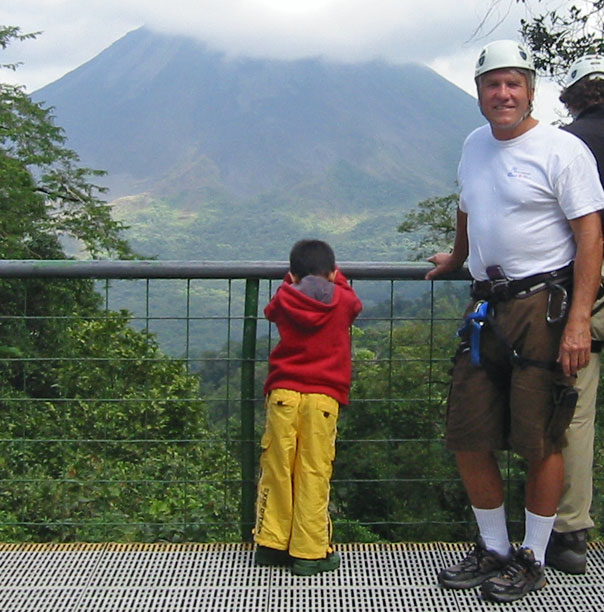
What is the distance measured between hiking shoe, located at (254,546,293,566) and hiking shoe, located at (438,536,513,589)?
0.57m

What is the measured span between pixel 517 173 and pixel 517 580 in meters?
1.40

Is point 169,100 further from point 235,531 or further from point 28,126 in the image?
point 235,531

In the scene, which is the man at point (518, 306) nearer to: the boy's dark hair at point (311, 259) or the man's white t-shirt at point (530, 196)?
the man's white t-shirt at point (530, 196)

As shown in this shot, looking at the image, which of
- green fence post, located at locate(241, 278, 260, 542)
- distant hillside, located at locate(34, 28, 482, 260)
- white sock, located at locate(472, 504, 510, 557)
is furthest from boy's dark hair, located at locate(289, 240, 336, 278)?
distant hillside, located at locate(34, 28, 482, 260)

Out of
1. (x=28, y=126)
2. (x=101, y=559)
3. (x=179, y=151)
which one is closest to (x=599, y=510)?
(x=101, y=559)

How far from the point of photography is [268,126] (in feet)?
374

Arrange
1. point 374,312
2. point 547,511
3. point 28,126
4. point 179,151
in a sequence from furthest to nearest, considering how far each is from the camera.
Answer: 1. point 179,151
2. point 28,126
3. point 374,312
4. point 547,511

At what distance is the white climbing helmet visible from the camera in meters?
2.97

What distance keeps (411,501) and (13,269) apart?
8.86 feet

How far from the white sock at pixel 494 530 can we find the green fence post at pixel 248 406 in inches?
37.8

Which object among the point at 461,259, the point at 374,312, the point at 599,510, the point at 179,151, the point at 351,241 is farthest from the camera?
the point at 179,151

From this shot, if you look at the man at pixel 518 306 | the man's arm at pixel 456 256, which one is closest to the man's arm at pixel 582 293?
the man at pixel 518 306

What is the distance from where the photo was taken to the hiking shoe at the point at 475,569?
10.1 feet

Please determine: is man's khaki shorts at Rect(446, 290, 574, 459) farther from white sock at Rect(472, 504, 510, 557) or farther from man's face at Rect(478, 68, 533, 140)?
man's face at Rect(478, 68, 533, 140)
